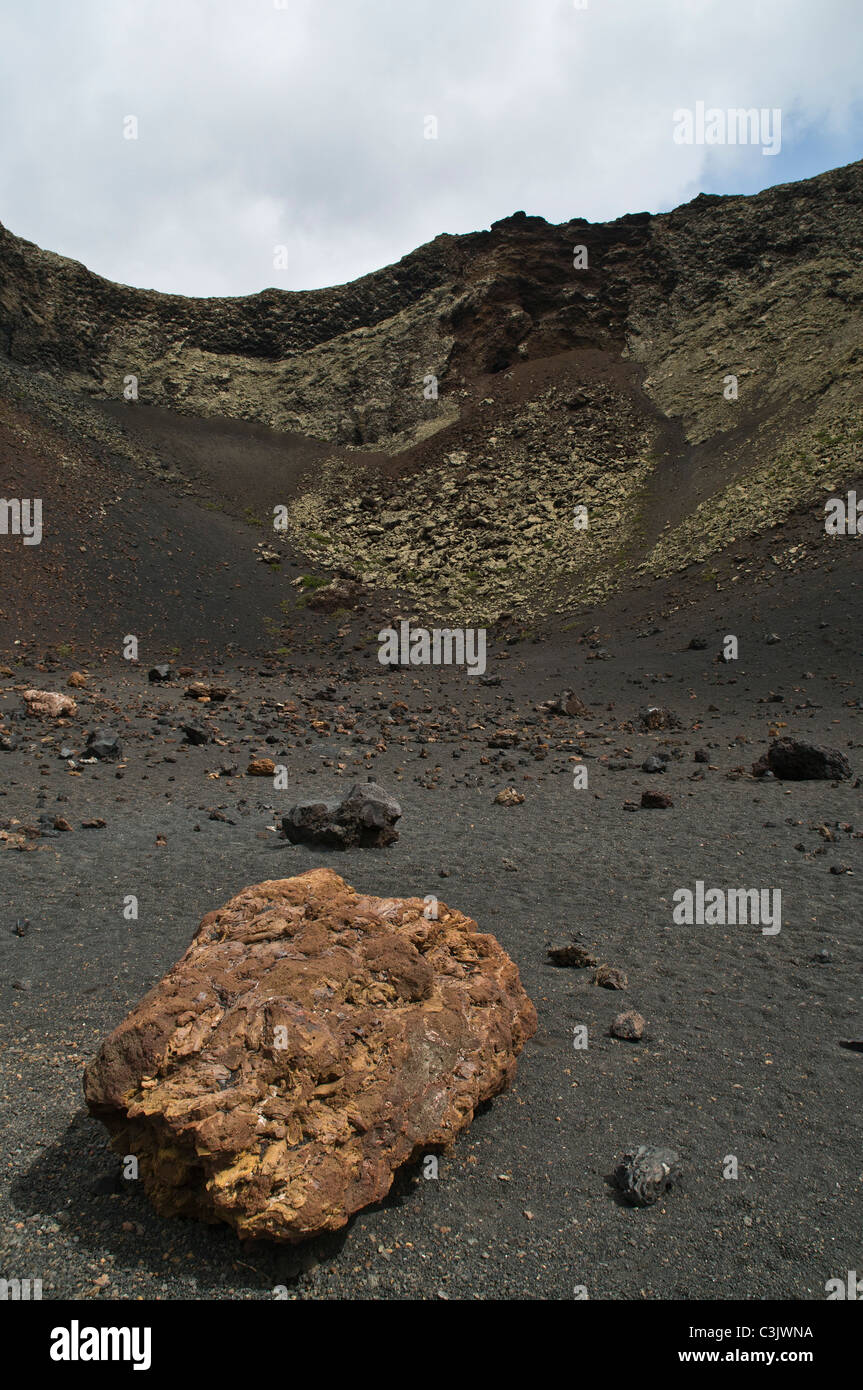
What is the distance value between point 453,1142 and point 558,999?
6.76 feet

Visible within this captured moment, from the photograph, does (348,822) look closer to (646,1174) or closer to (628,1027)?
(628,1027)

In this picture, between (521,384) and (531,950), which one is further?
(521,384)

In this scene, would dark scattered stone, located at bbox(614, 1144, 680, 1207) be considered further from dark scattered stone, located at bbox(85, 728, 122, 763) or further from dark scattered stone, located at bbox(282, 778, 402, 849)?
dark scattered stone, located at bbox(85, 728, 122, 763)

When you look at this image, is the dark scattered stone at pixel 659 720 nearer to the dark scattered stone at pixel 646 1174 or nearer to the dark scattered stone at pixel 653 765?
the dark scattered stone at pixel 653 765

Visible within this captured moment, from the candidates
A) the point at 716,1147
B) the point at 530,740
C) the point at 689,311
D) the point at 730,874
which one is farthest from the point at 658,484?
the point at 716,1147

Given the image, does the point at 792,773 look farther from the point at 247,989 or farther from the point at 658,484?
the point at 658,484

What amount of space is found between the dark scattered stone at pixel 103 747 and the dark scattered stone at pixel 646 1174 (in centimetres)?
1103

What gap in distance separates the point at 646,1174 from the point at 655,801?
25.2 ft

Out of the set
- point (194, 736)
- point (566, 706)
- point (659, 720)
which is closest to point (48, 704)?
point (194, 736)

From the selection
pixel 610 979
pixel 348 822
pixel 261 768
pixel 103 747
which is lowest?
pixel 610 979

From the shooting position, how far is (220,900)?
762 centimetres

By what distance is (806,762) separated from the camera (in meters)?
11.8

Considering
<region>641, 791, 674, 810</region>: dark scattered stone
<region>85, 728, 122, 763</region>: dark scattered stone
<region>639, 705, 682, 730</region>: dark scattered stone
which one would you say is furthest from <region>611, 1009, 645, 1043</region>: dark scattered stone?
<region>639, 705, 682, 730</region>: dark scattered stone

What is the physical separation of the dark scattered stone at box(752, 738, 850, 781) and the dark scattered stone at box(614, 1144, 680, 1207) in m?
9.22
